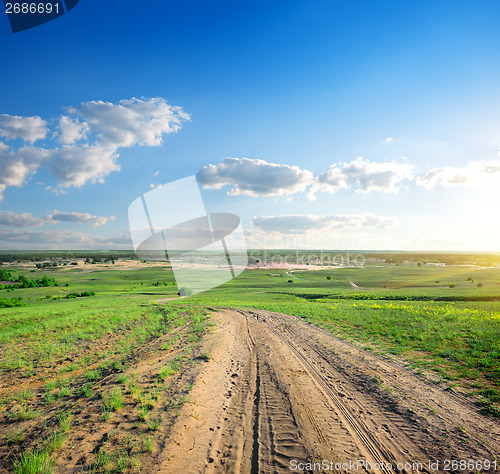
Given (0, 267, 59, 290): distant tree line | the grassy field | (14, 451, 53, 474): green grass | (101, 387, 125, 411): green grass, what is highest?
(14, 451, 53, 474): green grass

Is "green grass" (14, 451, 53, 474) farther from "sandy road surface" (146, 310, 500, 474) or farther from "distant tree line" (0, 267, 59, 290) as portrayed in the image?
"distant tree line" (0, 267, 59, 290)

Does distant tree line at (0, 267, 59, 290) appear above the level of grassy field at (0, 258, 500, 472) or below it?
below

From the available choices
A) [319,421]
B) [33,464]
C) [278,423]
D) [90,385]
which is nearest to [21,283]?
[90,385]

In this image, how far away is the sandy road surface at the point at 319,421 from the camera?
14.8 feet

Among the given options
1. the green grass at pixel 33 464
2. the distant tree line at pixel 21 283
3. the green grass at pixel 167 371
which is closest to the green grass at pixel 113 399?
the green grass at pixel 167 371

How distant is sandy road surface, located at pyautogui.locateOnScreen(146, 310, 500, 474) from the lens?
14.8 ft

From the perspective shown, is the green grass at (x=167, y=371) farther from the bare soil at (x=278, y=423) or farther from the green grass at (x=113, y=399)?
the green grass at (x=113, y=399)

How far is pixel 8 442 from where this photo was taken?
5039mm

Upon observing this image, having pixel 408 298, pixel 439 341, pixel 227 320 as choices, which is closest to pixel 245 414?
pixel 439 341

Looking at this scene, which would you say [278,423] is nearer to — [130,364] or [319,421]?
[319,421]

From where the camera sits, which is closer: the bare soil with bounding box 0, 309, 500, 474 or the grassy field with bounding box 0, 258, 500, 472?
the bare soil with bounding box 0, 309, 500, 474

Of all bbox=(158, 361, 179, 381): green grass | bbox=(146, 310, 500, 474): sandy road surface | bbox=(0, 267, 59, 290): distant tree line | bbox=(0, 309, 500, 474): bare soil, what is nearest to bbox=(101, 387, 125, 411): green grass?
bbox=(0, 309, 500, 474): bare soil

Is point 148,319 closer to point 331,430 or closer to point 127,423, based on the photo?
point 127,423

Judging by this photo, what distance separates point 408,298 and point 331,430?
36.5 m
